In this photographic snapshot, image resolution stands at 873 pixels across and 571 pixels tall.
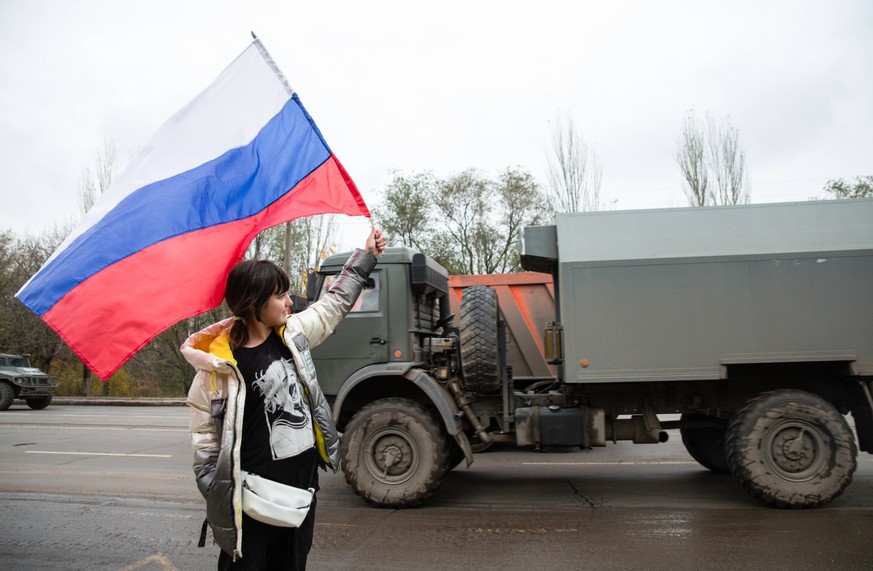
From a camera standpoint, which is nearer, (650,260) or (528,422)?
(650,260)

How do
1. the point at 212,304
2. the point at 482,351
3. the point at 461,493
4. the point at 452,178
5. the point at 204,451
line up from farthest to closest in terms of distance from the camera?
the point at 452,178 < the point at 461,493 < the point at 482,351 < the point at 212,304 < the point at 204,451

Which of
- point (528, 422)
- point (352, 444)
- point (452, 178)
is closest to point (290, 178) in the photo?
point (352, 444)

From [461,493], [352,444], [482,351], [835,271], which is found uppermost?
[835,271]

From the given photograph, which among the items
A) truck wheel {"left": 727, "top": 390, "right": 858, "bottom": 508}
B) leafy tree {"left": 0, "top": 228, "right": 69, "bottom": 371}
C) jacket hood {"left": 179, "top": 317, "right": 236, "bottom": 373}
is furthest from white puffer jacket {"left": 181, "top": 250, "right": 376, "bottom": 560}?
leafy tree {"left": 0, "top": 228, "right": 69, "bottom": 371}

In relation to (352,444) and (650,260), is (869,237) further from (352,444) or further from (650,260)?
(352,444)

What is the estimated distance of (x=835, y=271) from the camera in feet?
19.5

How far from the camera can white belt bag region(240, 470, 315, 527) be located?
7.57ft

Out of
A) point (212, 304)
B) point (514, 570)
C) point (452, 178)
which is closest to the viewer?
point (212, 304)

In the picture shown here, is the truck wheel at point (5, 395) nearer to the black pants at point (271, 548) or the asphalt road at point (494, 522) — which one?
the asphalt road at point (494, 522)

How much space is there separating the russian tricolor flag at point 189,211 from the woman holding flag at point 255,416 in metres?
0.27

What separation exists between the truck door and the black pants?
14.0 feet

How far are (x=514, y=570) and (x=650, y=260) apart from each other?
131 inches

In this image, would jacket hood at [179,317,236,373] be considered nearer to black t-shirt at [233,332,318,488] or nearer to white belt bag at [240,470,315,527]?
black t-shirt at [233,332,318,488]

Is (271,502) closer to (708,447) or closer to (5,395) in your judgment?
(708,447)
